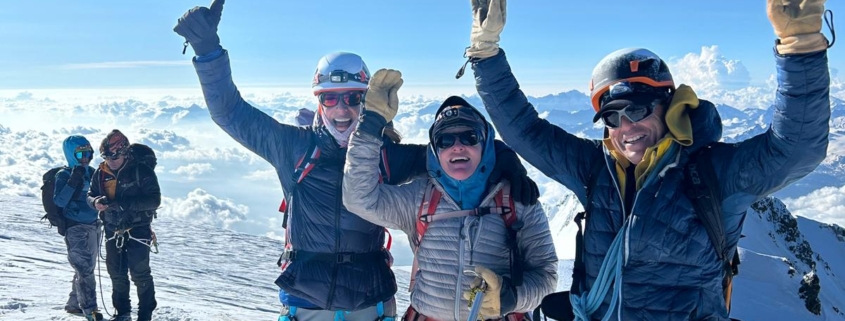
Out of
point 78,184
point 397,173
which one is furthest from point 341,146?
point 78,184

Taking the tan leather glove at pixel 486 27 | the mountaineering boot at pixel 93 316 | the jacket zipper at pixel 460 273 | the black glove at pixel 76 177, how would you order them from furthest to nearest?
the black glove at pixel 76 177, the mountaineering boot at pixel 93 316, the jacket zipper at pixel 460 273, the tan leather glove at pixel 486 27

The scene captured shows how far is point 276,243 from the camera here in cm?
2236

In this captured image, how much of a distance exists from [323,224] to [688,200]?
248 centimetres

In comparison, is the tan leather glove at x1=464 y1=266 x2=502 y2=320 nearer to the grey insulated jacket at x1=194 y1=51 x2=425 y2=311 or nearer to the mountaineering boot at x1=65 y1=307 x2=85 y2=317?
the grey insulated jacket at x1=194 y1=51 x2=425 y2=311

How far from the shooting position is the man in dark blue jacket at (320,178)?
4141 millimetres

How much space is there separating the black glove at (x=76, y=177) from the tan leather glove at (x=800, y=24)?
9164mm

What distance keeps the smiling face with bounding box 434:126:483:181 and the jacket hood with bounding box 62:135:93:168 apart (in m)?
7.32

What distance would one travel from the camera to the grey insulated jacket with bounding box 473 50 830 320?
254 cm

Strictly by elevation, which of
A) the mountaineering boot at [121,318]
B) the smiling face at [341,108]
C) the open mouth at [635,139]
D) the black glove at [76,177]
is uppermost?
the smiling face at [341,108]

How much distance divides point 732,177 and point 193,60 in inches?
142

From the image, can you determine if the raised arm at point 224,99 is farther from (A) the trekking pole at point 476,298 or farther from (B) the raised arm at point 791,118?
(B) the raised arm at point 791,118

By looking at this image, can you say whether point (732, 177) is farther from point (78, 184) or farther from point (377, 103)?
point (78, 184)

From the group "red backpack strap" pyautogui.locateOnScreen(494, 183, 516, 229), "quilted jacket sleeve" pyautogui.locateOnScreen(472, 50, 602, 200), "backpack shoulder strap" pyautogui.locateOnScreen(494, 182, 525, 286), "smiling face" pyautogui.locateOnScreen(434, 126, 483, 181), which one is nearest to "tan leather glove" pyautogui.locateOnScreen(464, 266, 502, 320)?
"backpack shoulder strap" pyautogui.locateOnScreen(494, 182, 525, 286)

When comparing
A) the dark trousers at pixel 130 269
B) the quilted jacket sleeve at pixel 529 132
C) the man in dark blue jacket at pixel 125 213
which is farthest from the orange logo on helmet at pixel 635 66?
the dark trousers at pixel 130 269
